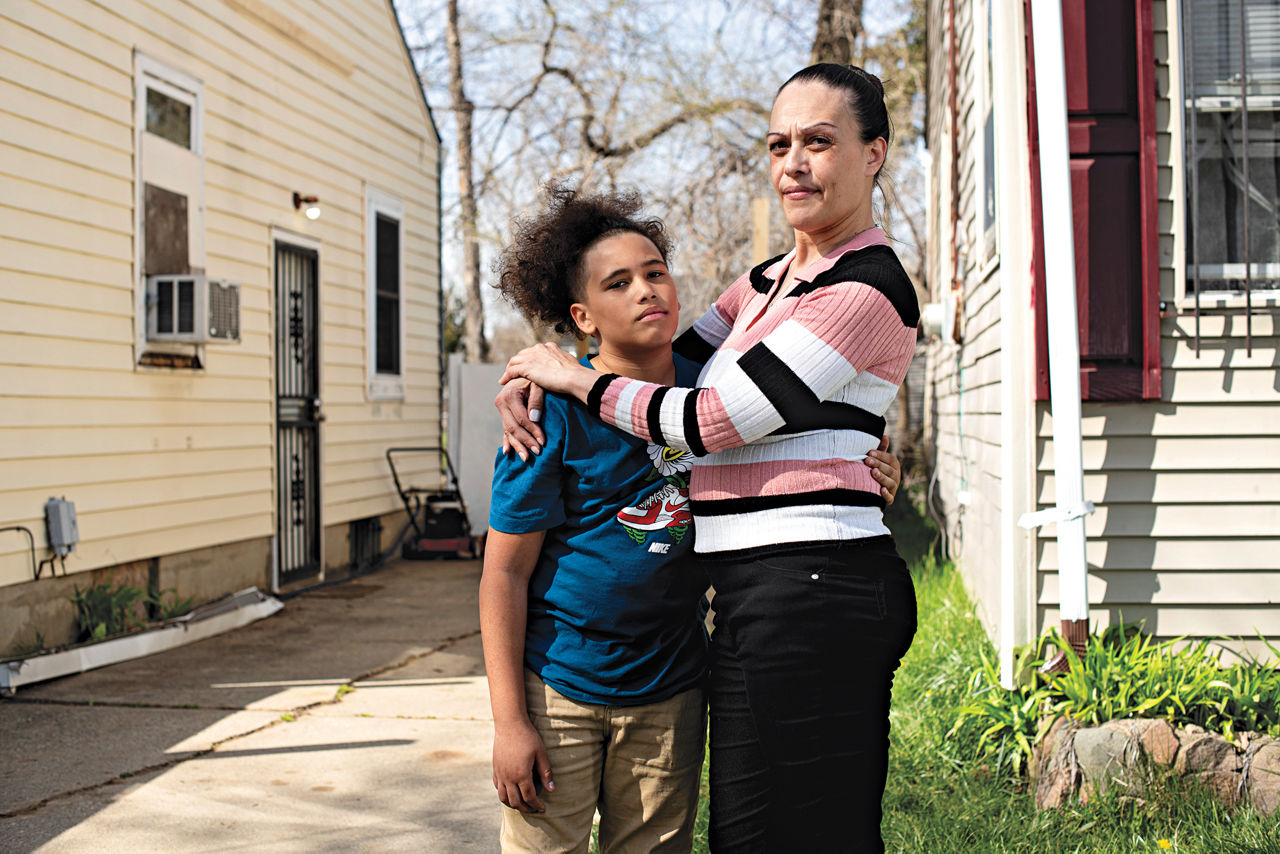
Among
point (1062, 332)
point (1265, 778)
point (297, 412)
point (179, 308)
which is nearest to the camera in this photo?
point (1265, 778)

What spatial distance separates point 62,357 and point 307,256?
304 cm

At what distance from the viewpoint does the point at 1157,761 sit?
3.43 metres

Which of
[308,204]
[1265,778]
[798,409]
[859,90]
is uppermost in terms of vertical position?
[308,204]

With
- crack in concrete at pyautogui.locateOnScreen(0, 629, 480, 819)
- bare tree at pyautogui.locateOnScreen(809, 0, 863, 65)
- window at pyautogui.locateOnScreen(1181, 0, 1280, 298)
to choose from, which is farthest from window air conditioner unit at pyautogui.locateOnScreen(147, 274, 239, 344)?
bare tree at pyautogui.locateOnScreen(809, 0, 863, 65)

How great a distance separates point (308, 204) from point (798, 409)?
7.45 meters

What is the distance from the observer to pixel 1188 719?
3.58 meters

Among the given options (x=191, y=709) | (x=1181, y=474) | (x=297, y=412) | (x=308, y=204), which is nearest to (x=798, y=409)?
(x=1181, y=474)

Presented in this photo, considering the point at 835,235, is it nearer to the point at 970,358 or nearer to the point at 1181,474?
the point at 1181,474

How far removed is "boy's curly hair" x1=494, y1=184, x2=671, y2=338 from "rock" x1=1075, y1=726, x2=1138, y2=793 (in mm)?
2312

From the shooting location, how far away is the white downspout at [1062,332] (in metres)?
3.67

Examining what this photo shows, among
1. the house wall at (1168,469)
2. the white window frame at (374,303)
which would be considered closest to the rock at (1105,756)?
the house wall at (1168,469)

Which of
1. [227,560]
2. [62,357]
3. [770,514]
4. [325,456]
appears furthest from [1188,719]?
[325,456]

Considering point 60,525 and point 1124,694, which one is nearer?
point 1124,694

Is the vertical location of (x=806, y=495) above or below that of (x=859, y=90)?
below
